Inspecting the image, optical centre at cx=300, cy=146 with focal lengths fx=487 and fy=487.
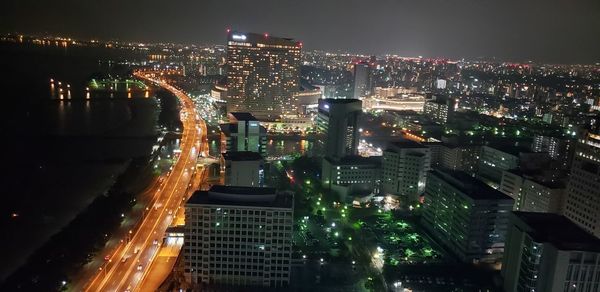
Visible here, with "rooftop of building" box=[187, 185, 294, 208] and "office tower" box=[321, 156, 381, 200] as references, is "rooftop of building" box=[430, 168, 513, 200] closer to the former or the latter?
"office tower" box=[321, 156, 381, 200]

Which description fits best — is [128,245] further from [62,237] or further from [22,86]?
[22,86]

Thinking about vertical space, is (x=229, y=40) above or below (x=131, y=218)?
above

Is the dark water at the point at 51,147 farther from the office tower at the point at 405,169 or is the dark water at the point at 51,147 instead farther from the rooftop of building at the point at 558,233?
the rooftop of building at the point at 558,233

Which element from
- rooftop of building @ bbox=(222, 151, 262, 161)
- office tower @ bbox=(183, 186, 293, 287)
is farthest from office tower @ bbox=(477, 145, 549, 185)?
office tower @ bbox=(183, 186, 293, 287)

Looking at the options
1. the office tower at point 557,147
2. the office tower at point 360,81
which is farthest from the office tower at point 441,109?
the office tower at point 557,147

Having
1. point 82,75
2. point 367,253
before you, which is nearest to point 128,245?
point 367,253

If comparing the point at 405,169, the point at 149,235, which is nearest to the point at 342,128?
the point at 405,169
